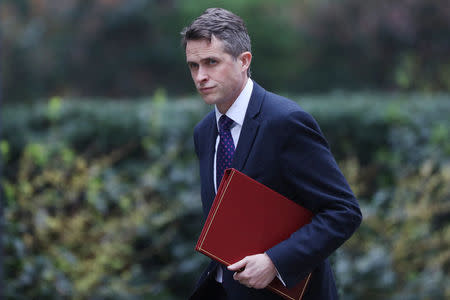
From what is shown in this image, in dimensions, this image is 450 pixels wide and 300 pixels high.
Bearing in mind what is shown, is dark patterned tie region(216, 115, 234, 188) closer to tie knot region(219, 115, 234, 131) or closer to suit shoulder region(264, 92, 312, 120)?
tie knot region(219, 115, 234, 131)

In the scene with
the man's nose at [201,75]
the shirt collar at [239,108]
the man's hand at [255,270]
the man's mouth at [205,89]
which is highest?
the man's nose at [201,75]

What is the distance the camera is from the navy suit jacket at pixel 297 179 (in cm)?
206

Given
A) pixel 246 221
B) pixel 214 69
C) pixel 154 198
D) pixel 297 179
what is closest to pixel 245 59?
pixel 214 69

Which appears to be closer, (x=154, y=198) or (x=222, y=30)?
(x=222, y=30)

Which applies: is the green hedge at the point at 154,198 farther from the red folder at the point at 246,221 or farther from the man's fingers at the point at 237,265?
the man's fingers at the point at 237,265

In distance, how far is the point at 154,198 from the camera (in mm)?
5098

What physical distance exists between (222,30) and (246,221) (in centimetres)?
70

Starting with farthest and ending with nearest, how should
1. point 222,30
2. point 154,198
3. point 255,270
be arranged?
point 154,198, point 222,30, point 255,270

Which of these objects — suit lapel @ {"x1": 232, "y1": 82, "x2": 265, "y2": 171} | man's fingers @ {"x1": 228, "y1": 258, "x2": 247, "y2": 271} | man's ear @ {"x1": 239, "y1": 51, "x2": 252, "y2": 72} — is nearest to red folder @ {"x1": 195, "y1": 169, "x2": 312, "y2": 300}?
man's fingers @ {"x1": 228, "y1": 258, "x2": 247, "y2": 271}

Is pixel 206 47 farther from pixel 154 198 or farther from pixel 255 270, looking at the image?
pixel 154 198

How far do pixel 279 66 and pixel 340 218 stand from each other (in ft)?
40.8

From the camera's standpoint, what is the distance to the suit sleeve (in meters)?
2.06

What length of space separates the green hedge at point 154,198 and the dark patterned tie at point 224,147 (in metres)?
2.25

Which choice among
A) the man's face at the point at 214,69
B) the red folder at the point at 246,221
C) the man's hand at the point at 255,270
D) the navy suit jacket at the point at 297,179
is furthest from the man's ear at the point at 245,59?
the man's hand at the point at 255,270
